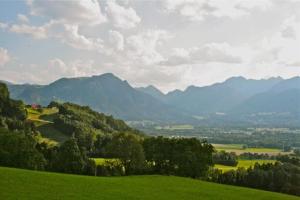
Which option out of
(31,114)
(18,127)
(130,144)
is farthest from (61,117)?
(130,144)

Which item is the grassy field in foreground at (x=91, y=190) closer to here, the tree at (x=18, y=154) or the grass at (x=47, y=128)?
the tree at (x=18, y=154)

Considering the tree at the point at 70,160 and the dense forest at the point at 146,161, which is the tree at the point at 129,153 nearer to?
the dense forest at the point at 146,161

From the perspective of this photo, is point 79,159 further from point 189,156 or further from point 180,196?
point 180,196

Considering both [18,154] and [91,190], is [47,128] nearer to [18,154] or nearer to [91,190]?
[18,154]

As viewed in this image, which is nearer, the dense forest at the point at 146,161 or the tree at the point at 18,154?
the tree at the point at 18,154

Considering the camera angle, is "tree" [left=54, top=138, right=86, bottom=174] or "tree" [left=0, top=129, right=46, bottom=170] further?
"tree" [left=54, top=138, right=86, bottom=174]

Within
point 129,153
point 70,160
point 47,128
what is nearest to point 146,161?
point 129,153

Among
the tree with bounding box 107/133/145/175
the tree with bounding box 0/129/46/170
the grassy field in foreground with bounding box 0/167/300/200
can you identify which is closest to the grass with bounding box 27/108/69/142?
the tree with bounding box 107/133/145/175

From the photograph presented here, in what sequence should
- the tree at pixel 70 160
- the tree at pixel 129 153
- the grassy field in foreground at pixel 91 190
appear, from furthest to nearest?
the tree at pixel 129 153 < the tree at pixel 70 160 < the grassy field in foreground at pixel 91 190

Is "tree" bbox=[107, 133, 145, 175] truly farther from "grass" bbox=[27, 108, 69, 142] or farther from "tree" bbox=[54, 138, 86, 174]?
"grass" bbox=[27, 108, 69, 142]

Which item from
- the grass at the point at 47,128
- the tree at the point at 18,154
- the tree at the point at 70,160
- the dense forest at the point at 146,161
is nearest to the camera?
the tree at the point at 18,154

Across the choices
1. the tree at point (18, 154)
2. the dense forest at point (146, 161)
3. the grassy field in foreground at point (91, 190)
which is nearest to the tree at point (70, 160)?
the dense forest at point (146, 161)

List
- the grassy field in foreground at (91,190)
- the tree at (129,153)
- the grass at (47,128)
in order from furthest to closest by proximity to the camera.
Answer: the grass at (47,128), the tree at (129,153), the grassy field in foreground at (91,190)

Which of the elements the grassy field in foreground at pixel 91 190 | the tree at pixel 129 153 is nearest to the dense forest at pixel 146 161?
the tree at pixel 129 153
